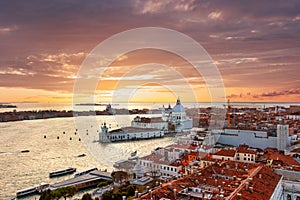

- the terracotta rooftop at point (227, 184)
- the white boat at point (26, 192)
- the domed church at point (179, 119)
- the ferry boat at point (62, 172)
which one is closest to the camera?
the terracotta rooftop at point (227, 184)

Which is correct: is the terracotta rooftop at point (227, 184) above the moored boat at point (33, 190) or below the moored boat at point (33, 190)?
above

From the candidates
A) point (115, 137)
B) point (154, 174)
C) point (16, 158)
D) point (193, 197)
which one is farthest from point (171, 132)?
point (193, 197)

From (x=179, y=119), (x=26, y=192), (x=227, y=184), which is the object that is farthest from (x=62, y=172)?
(x=179, y=119)

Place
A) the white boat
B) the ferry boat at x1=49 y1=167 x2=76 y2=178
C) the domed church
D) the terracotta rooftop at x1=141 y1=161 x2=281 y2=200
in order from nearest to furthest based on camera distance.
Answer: the terracotta rooftop at x1=141 y1=161 x2=281 y2=200
the white boat
the ferry boat at x1=49 y1=167 x2=76 y2=178
the domed church

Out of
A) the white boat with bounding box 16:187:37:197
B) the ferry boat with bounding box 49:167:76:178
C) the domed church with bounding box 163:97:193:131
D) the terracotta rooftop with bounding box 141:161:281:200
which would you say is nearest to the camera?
the terracotta rooftop with bounding box 141:161:281:200

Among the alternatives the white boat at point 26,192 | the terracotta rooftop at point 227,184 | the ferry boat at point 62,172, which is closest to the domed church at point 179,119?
the ferry boat at point 62,172

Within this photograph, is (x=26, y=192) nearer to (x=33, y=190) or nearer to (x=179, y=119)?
(x=33, y=190)

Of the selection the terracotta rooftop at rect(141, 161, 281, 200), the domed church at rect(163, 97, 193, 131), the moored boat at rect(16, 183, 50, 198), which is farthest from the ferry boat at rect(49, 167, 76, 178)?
the domed church at rect(163, 97, 193, 131)

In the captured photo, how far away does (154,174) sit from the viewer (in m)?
6.64

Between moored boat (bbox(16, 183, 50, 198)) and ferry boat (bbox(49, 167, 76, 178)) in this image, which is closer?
moored boat (bbox(16, 183, 50, 198))

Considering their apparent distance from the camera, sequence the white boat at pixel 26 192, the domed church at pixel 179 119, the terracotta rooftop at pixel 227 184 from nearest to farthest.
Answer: the terracotta rooftop at pixel 227 184 → the white boat at pixel 26 192 → the domed church at pixel 179 119

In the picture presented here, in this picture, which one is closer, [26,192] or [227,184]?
[227,184]

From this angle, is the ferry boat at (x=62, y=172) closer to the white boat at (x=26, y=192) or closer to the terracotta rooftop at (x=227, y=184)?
the white boat at (x=26, y=192)

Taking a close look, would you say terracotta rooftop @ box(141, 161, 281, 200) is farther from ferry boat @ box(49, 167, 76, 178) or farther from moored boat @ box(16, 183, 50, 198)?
ferry boat @ box(49, 167, 76, 178)
